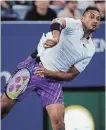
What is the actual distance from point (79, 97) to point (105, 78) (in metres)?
0.47

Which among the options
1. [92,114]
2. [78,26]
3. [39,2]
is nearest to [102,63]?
[92,114]

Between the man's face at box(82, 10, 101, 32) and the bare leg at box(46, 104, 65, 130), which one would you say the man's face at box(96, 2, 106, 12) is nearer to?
the man's face at box(82, 10, 101, 32)

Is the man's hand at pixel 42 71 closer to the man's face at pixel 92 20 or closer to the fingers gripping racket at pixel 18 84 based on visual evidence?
the fingers gripping racket at pixel 18 84

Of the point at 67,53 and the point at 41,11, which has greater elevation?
the point at 41,11

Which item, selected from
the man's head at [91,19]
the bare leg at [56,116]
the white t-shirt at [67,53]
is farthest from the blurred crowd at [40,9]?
the bare leg at [56,116]

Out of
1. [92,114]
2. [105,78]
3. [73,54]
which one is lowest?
[92,114]

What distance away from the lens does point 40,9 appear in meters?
7.68

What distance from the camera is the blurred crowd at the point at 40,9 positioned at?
24.9ft

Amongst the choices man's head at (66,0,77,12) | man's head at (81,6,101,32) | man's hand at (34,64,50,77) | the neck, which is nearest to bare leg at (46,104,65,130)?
man's hand at (34,64,50,77)

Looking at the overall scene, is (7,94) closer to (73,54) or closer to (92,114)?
(73,54)

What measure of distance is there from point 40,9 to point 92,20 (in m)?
1.87

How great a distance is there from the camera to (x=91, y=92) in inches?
299

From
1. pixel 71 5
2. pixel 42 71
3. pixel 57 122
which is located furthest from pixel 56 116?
pixel 71 5

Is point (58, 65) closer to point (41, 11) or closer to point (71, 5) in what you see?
point (41, 11)
